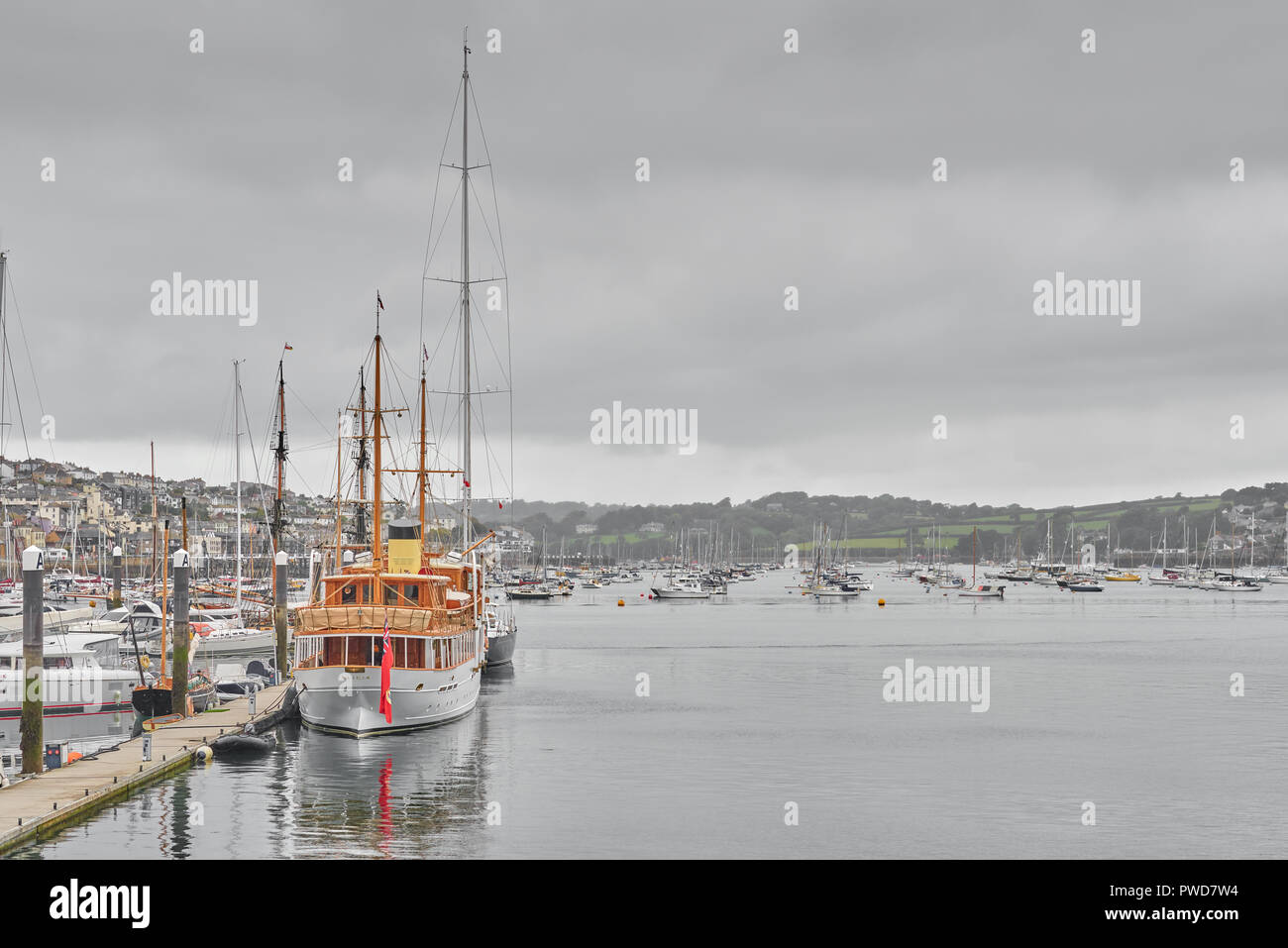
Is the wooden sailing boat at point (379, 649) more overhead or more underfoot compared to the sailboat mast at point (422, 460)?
more underfoot

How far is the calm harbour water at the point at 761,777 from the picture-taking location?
35500 mm

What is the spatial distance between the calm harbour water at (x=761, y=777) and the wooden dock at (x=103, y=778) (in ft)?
1.74

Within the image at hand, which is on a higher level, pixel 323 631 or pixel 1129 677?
pixel 323 631

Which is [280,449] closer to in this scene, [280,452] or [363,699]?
[280,452]

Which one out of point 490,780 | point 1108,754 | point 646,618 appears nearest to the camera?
point 490,780

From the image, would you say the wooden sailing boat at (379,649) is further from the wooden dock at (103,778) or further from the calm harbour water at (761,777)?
the wooden dock at (103,778)

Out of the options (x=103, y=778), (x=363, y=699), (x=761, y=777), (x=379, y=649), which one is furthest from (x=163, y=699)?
(x=761, y=777)

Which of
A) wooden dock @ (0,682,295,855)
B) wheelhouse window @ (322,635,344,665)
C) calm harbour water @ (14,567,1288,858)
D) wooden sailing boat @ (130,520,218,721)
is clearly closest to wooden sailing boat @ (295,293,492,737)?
wheelhouse window @ (322,635,344,665)

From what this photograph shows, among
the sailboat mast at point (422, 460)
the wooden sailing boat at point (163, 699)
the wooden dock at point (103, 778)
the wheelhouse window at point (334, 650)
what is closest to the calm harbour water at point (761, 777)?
the wooden dock at point (103, 778)
